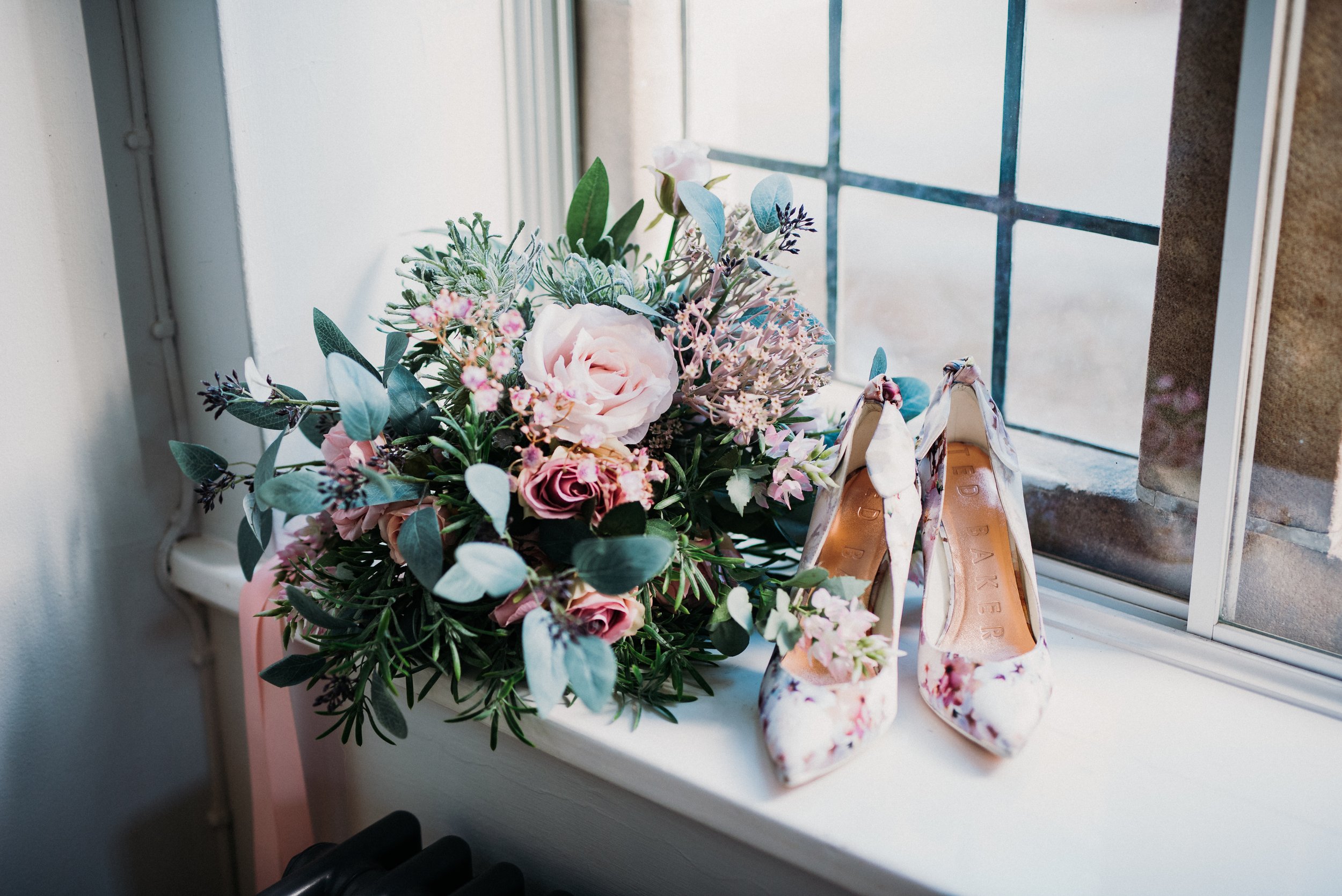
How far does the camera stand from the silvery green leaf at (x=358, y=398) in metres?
0.62

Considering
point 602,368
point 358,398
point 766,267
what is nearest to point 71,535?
point 358,398

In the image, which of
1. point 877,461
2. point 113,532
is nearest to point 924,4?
point 877,461

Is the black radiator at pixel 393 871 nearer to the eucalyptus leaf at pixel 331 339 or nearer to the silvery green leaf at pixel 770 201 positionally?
the eucalyptus leaf at pixel 331 339

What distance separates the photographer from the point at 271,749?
97 cm

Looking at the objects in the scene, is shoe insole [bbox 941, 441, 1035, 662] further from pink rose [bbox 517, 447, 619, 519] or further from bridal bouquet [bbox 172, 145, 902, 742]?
pink rose [bbox 517, 447, 619, 519]

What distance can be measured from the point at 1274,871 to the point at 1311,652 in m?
0.23

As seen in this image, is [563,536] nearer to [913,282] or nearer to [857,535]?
[857,535]

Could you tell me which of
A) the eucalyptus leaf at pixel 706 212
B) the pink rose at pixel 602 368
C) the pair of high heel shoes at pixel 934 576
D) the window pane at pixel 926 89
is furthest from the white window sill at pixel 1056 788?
the window pane at pixel 926 89

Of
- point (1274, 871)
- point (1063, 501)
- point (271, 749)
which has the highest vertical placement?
point (1063, 501)

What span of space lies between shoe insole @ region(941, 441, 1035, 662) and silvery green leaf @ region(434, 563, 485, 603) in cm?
40

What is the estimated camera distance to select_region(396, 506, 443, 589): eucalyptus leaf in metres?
0.65

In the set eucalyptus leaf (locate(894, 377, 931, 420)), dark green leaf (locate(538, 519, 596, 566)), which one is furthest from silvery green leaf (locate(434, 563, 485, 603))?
eucalyptus leaf (locate(894, 377, 931, 420))

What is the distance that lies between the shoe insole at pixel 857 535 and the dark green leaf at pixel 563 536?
24 centimetres

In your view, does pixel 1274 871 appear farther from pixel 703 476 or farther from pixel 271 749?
pixel 271 749
